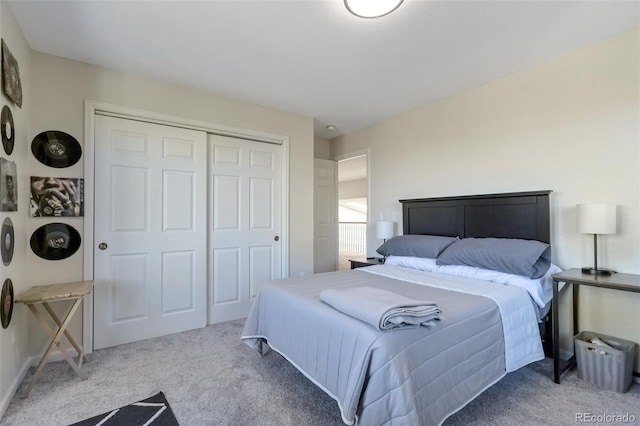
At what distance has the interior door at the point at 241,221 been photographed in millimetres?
3229

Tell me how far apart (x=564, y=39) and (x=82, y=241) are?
4.15 metres

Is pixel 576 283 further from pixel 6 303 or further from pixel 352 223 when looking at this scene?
pixel 352 223

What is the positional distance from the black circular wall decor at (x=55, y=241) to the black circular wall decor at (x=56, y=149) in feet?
1.68

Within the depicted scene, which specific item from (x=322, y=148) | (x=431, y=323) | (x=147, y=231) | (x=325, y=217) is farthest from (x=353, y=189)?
(x=431, y=323)

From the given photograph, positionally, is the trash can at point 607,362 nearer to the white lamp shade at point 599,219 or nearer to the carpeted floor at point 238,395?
the carpeted floor at point 238,395

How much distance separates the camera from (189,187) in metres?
3.02

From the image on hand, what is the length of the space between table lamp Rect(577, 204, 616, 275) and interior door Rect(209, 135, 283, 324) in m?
2.87

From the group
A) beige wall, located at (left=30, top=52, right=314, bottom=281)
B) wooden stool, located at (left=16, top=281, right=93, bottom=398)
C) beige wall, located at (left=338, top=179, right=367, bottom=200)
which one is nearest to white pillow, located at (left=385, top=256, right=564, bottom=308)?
beige wall, located at (left=30, top=52, right=314, bottom=281)

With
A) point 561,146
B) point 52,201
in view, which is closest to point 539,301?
point 561,146

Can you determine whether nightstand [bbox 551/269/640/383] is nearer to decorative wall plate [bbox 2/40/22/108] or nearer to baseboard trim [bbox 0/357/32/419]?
baseboard trim [bbox 0/357/32/419]

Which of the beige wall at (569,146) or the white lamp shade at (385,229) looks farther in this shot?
the white lamp shade at (385,229)

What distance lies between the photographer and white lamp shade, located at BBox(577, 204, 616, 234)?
2.03m

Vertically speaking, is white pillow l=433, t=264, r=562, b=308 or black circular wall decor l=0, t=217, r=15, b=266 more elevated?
black circular wall decor l=0, t=217, r=15, b=266

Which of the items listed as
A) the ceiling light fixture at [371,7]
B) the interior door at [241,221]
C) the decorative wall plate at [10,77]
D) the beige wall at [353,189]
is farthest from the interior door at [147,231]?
the beige wall at [353,189]
